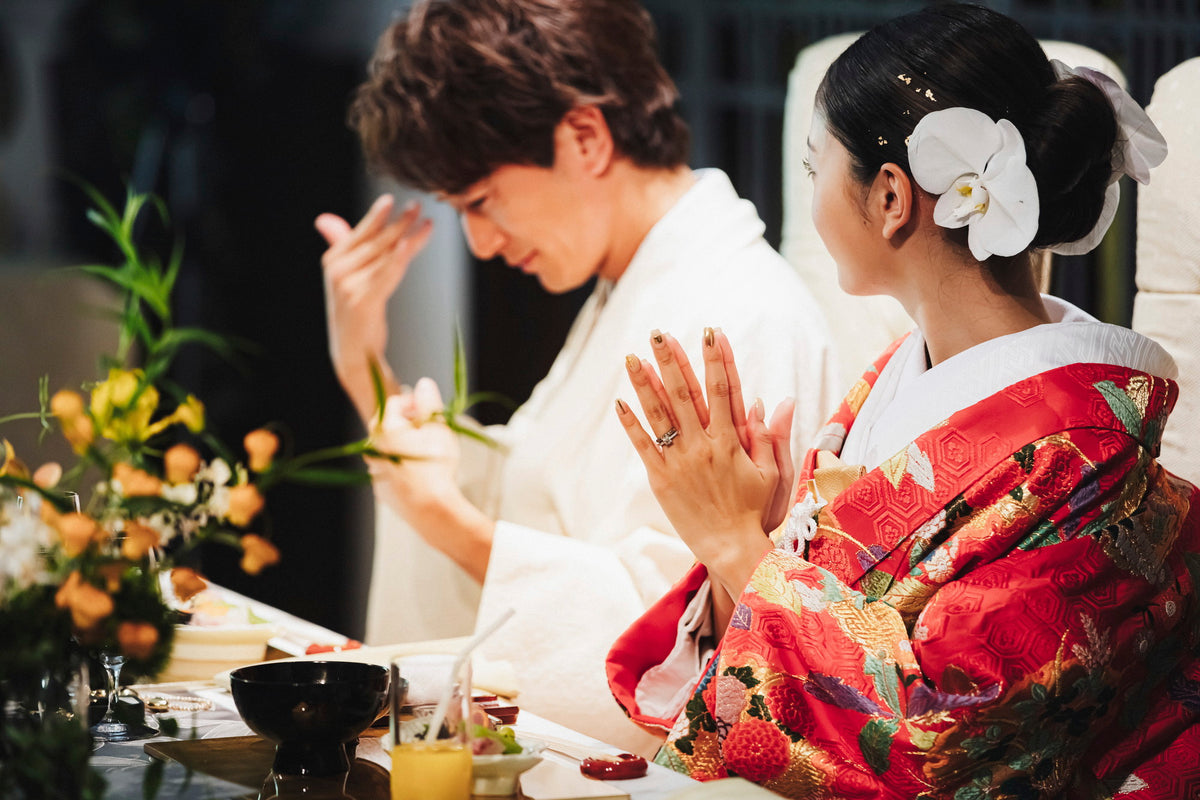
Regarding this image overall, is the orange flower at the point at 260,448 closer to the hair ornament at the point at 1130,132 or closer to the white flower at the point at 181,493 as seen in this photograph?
the white flower at the point at 181,493

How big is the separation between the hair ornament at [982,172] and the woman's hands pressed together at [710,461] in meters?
0.27

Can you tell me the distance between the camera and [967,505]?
113cm

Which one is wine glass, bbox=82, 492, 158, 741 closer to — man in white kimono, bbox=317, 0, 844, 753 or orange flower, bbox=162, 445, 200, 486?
orange flower, bbox=162, 445, 200, 486

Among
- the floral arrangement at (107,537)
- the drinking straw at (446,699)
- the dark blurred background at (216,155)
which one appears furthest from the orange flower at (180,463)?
the dark blurred background at (216,155)

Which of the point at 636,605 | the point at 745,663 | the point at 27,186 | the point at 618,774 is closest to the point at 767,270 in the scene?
the point at 636,605

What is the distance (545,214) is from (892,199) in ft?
2.95

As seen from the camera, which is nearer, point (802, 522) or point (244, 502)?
point (244, 502)

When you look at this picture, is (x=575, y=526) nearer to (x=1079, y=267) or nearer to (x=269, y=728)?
(x=1079, y=267)

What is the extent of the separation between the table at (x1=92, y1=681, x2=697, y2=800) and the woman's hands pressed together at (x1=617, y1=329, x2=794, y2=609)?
0.83 feet

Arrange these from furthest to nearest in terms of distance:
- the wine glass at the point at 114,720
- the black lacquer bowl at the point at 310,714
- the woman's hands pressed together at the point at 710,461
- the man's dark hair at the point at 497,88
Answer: the man's dark hair at the point at 497,88
the woman's hands pressed together at the point at 710,461
the wine glass at the point at 114,720
the black lacquer bowl at the point at 310,714

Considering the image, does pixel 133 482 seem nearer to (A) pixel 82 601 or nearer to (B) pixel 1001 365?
(A) pixel 82 601

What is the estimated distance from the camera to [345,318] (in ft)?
7.50

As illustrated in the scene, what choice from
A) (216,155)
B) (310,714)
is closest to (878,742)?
(310,714)

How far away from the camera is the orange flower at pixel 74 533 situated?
32.9 inches
